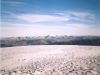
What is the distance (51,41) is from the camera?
2.22m

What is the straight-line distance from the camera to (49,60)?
2.15 meters

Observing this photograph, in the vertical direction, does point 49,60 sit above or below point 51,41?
below

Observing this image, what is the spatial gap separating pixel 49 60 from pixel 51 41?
0.23 metres

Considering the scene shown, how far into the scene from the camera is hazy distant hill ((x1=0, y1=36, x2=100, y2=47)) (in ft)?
6.94

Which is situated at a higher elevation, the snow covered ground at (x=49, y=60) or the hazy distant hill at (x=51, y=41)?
the hazy distant hill at (x=51, y=41)

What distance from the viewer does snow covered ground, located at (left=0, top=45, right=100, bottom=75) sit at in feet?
6.76

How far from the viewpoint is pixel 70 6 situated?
2.22m

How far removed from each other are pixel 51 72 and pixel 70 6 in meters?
0.83

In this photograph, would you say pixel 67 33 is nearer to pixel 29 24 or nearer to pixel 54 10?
pixel 54 10

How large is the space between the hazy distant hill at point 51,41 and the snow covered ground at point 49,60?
2.0 inches

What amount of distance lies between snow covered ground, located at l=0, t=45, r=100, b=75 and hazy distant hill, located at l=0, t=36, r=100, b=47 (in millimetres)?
51

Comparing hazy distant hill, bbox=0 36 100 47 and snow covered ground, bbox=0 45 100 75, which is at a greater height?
hazy distant hill, bbox=0 36 100 47

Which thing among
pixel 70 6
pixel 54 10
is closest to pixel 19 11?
pixel 54 10

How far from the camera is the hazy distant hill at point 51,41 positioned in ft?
6.94
